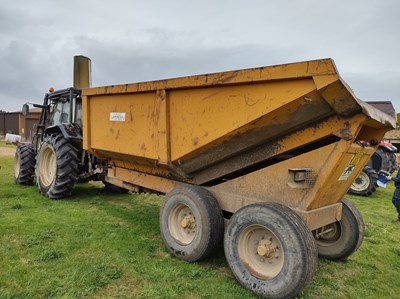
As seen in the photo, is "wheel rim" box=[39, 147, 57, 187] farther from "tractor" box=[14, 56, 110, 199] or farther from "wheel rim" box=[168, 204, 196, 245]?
"wheel rim" box=[168, 204, 196, 245]

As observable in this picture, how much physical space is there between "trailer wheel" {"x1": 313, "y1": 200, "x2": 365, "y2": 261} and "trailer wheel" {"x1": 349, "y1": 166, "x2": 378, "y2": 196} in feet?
17.9

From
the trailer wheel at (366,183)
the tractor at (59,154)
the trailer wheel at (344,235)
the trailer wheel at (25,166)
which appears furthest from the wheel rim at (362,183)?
the trailer wheel at (25,166)

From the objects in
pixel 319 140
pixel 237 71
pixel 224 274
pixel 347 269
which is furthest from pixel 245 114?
pixel 347 269

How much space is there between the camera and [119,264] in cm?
337

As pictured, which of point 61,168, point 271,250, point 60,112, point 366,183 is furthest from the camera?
point 366,183

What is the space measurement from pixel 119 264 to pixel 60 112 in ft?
14.6

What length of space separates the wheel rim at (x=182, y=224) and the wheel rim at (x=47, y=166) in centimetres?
359

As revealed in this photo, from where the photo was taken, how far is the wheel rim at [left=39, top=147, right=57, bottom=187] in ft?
21.1

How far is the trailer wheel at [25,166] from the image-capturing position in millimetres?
7320

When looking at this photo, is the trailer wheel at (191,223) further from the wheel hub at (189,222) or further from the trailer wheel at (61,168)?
the trailer wheel at (61,168)

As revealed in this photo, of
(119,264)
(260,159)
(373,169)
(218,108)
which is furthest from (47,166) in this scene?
(373,169)

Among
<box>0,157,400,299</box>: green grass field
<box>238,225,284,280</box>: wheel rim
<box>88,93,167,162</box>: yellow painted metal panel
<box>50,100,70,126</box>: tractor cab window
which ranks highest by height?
<box>50,100,70,126</box>: tractor cab window

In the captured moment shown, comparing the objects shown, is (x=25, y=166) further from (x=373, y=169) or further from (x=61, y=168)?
(x=373, y=169)

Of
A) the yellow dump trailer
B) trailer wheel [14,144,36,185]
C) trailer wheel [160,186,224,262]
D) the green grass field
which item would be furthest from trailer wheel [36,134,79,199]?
trailer wheel [160,186,224,262]
